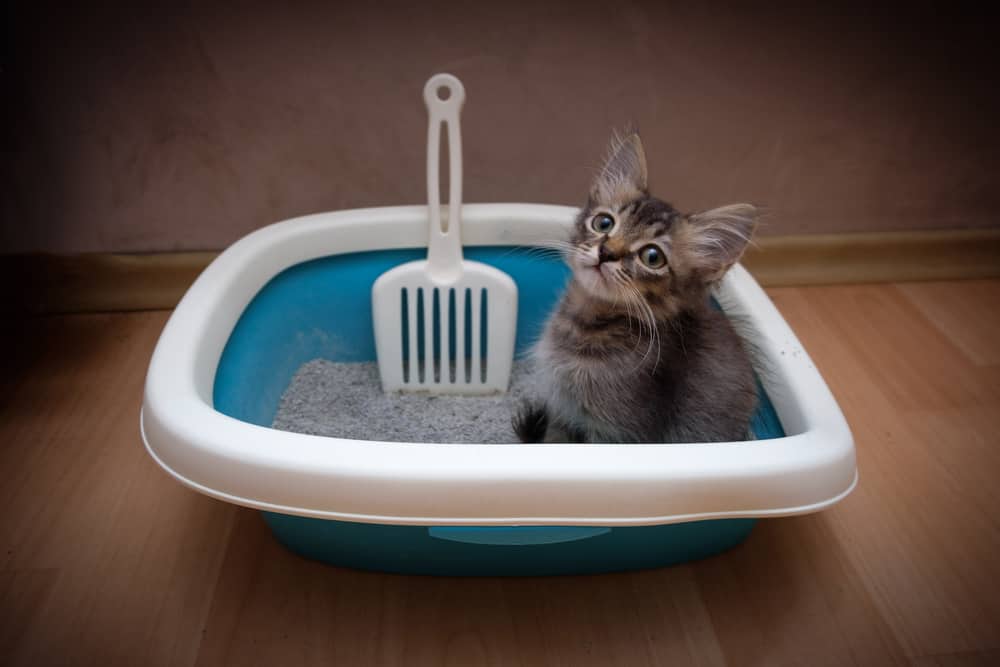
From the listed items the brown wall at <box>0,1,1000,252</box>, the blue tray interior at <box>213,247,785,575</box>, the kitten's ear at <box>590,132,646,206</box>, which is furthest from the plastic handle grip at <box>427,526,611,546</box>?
the brown wall at <box>0,1,1000,252</box>

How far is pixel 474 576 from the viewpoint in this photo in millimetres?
930

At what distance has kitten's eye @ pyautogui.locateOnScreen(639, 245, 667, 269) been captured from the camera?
87 centimetres

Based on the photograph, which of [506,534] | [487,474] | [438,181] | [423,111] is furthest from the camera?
[423,111]

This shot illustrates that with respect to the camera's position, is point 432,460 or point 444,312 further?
point 444,312

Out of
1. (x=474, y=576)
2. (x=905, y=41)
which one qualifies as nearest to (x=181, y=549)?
(x=474, y=576)

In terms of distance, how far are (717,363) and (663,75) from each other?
2.19ft

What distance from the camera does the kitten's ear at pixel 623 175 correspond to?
3.11ft

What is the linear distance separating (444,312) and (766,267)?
0.77m

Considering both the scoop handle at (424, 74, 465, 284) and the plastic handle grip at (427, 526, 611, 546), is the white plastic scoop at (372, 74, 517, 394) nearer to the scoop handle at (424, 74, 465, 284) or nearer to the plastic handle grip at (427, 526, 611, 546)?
the scoop handle at (424, 74, 465, 284)

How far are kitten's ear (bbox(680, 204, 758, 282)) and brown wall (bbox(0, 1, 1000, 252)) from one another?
0.57 m

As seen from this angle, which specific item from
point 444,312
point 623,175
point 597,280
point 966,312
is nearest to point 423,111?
point 444,312

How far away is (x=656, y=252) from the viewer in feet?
2.86

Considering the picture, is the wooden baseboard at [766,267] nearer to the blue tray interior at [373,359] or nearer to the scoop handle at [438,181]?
the blue tray interior at [373,359]

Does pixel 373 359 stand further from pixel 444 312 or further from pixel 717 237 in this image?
pixel 717 237
